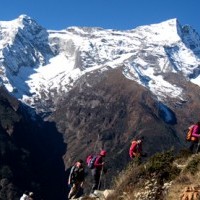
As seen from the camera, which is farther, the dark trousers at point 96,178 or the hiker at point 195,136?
the dark trousers at point 96,178

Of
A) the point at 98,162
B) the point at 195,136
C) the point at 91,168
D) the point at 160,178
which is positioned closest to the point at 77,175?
the point at 91,168

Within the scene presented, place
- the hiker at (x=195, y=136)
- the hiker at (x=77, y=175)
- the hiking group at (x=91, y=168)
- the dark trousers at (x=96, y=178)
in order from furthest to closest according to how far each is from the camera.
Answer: the dark trousers at (x=96, y=178), the hiking group at (x=91, y=168), the hiker at (x=77, y=175), the hiker at (x=195, y=136)

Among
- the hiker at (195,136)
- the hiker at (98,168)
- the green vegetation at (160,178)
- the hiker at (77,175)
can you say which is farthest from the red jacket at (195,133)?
the hiker at (77,175)

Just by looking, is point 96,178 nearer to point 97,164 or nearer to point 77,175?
point 97,164

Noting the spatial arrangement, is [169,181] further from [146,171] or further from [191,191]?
[191,191]

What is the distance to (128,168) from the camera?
104 ft

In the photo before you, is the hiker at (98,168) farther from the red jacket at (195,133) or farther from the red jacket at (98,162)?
the red jacket at (195,133)

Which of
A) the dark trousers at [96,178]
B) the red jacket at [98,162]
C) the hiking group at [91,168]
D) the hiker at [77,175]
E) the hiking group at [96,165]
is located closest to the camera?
the hiking group at [96,165]

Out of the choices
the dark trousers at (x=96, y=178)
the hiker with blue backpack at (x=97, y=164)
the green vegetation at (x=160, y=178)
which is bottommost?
the green vegetation at (x=160, y=178)

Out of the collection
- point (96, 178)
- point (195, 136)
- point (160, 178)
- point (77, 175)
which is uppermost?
point (195, 136)

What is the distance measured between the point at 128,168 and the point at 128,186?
11.7ft

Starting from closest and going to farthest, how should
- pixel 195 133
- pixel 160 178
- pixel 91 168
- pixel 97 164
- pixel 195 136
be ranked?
pixel 160 178 < pixel 195 136 < pixel 195 133 < pixel 97 164 < pixel 91 168

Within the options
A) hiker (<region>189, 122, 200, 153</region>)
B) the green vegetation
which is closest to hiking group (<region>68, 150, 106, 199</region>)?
hiker (<region>189, 122, 200, 153</region>)

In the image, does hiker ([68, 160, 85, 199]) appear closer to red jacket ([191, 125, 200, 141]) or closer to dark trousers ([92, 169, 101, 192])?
dark trousers ([92, 169, 101, 192])
